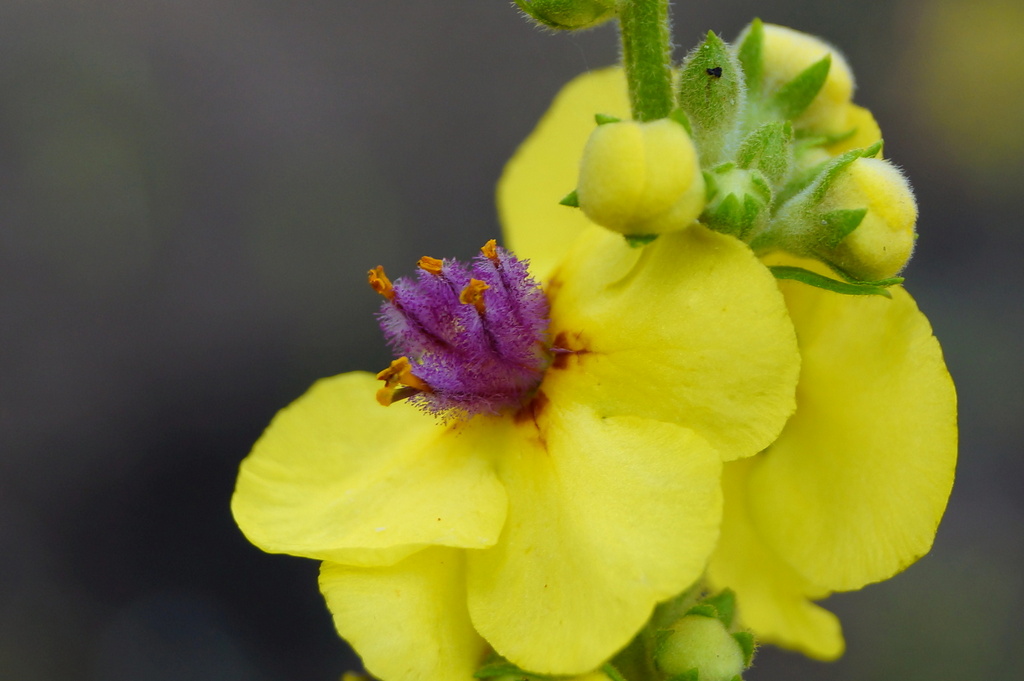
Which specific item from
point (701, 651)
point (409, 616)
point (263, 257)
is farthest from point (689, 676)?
point (263, 257)

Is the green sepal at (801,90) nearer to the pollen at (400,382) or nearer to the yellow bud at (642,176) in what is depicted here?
the yellow bud at (642,176)

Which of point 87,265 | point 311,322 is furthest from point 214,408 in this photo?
point 87,265

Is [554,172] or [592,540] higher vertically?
[554,172]

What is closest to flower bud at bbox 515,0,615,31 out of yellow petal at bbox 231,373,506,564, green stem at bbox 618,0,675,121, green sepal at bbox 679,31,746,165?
green stem at bbox 618,0,675,121

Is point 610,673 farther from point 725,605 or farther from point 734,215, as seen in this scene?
point 734,215

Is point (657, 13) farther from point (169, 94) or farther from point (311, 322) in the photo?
point (169, 94)

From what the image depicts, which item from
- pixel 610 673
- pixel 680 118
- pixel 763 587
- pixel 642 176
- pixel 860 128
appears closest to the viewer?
pixel 642 176
